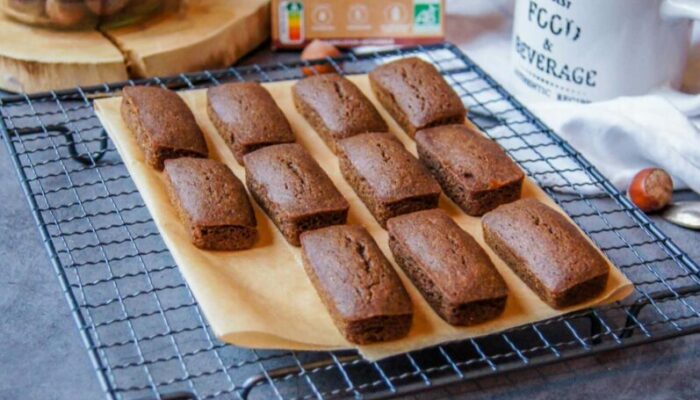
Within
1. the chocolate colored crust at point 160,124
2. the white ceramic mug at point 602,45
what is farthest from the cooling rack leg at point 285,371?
the white ceramic mug at point 602,45

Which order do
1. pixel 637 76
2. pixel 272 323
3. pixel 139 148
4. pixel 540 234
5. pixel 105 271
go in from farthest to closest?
pixel 637 76
pixel 139 148
pixel 105 271
pixel 540 234
pixel 272 323

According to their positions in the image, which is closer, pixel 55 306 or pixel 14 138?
pixel 55 306

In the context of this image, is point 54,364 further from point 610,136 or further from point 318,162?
point 610,136

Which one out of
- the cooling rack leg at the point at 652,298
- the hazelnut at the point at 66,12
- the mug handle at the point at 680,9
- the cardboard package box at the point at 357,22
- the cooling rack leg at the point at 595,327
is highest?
the mug handle at the point at 680,9

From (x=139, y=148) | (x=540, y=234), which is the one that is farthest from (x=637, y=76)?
(x=139, y=148)

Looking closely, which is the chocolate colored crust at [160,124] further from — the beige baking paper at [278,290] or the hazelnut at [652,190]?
the hazelnut at [652,190]

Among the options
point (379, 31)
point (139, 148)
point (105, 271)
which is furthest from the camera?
point (379, 31)

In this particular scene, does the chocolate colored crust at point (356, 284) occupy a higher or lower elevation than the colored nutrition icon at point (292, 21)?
lower

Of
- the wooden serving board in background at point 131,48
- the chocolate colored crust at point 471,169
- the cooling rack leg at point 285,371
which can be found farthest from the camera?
the wooden serving board in background at point 131,48
